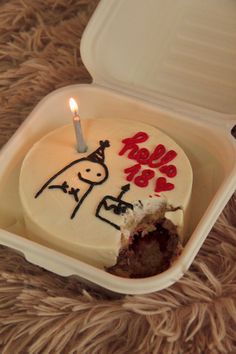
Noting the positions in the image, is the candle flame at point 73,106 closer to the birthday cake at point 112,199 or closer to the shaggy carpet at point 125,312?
the birthday cake at point 112,199

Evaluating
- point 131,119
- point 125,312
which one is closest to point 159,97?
point 131,119

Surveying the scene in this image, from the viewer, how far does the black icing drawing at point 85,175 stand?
674 millimetres

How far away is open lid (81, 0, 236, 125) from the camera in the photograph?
31.4 inches

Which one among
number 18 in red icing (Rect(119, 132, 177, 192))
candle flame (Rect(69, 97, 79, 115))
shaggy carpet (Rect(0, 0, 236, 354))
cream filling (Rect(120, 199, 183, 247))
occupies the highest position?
candle flame (Rect(69, 97, 79, 115))

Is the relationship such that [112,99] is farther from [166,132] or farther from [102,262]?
[102,262]

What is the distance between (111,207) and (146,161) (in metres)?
0.07

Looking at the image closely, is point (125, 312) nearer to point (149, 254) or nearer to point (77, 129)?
point (149, 254)

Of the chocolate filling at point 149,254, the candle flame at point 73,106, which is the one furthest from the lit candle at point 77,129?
the chocolate filling at point 149,254

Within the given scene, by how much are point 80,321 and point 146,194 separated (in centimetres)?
14

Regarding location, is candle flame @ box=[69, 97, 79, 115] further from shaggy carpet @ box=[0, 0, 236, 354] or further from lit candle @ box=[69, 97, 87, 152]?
shaggy carpet @ box=[0, 0, 236, 354]

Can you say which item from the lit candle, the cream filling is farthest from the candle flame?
the cream filling

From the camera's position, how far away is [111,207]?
25.9 inches

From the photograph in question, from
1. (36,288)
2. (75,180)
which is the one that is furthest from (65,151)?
(36,288)

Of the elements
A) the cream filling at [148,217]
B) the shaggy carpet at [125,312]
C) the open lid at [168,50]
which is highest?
the open lid at [168,50]
